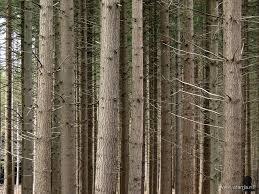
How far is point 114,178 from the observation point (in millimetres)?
6871

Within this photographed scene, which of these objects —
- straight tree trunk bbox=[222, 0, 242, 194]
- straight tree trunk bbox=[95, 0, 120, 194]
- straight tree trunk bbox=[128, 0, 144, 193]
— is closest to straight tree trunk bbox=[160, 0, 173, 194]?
straight tree trunk bbox=[128, 0, 144, 193]

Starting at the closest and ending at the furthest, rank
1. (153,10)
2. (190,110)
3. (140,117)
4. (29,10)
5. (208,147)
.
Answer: (140,117) → (190,110) → (29,10) → (208,147) → (153,10)

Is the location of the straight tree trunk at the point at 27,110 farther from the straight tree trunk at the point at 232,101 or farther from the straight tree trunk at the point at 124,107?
the straight tree trunk at the point at 232,101

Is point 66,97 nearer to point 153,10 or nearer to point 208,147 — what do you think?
point 208,147

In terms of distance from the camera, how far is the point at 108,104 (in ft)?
22.3

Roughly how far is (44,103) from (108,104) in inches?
47.8

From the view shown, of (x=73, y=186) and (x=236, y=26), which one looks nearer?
(x=236, y=26)

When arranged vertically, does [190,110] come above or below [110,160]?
above

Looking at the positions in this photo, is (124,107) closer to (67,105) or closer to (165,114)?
(165,114)

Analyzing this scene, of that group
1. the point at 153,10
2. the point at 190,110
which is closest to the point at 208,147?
the point at 190,110

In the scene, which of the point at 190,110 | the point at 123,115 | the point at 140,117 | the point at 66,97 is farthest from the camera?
the point at 123,115

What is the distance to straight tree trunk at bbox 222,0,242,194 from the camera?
6.59m

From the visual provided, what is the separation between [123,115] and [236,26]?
7.83 metres

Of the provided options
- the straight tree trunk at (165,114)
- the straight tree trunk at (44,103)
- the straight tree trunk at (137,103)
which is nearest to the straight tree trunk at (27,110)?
the straight tree trunk at (137,103)
